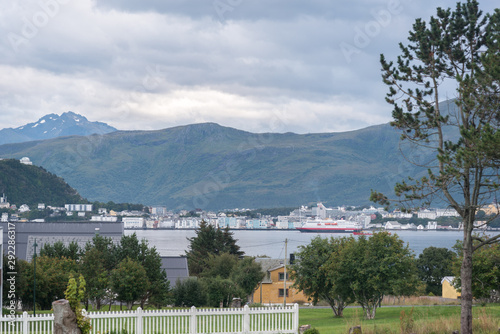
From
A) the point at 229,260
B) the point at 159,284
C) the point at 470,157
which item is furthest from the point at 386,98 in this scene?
the point at 229,260

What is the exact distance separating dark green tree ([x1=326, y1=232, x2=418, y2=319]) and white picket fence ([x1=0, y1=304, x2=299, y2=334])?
472 inches

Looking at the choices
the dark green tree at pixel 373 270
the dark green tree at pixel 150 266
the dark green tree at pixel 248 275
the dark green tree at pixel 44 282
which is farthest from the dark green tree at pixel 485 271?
the dark green tree at pixel 248 275

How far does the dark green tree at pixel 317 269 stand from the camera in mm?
34594

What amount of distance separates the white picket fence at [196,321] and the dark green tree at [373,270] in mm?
12001

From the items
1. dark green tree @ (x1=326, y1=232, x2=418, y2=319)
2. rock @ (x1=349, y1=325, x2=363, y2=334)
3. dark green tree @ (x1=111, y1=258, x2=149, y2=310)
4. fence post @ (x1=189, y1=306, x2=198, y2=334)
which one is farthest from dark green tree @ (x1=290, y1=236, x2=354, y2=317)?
fence post @ (x1=189, y1=306, x2=198, y2=334)

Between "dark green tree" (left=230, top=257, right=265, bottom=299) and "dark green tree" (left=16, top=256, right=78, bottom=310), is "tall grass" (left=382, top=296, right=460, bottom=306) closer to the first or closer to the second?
"dark green tree" (left=230, top=257, right=265, bottom=299)

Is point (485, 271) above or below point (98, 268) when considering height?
above

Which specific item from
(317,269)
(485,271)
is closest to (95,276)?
(317,269)

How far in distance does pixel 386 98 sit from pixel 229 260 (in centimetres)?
4584

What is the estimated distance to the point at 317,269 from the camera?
35375 mm

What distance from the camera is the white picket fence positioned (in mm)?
17078

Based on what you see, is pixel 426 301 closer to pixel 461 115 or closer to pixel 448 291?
pixel 448 291

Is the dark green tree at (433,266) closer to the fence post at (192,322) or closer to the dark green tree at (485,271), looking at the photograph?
the dark green tree at (485,271)

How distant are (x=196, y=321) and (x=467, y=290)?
8.11m
